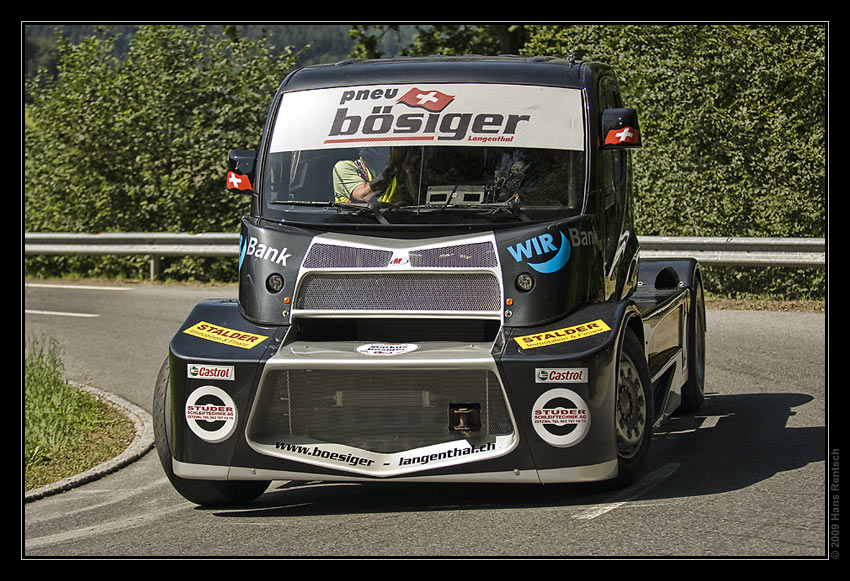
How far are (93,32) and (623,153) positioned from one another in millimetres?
14861

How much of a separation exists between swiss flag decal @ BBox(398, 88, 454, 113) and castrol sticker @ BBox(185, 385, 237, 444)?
2.11m

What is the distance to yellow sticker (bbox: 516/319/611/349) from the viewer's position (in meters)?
6.34

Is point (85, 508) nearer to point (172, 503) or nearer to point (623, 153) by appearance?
point (172, 503)

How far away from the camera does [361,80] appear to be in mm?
7516

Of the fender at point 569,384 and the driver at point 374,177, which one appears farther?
the driver at point 374,177

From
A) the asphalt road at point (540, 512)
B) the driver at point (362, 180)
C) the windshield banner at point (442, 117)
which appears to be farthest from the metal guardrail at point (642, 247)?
the driver at point (362, 180)

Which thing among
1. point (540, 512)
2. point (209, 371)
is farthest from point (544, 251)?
point (209, 371)

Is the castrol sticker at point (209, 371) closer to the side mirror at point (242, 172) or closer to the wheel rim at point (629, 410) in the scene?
the side mirror at point (242, 172)

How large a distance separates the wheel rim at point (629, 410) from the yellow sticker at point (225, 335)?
189 cm

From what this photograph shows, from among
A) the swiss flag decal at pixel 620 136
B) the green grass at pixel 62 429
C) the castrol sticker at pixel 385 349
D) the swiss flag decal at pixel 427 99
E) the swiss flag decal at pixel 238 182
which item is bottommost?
the green grass at pixel 62 429

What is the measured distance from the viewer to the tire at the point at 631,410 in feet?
21.5

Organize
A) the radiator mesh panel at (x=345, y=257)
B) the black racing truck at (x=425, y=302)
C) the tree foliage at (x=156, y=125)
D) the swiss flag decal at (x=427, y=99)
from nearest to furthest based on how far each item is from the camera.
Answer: the black racing truck at (x=425, y=302) < the radiator mesh panel at (x=345, y=257) < the swiss flag decal at (x=427, y=99) < the tree foliage at (x=156, y=125)

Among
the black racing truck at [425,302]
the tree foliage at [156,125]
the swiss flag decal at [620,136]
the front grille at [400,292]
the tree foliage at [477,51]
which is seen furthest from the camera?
the tree foliage at [156,125]

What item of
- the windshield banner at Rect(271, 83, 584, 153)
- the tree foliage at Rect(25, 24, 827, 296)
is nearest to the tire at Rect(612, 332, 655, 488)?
the windshield banner at Rect(271, 83, 584, 153)
